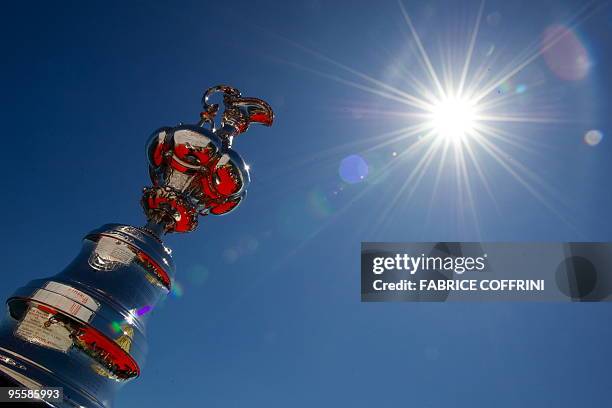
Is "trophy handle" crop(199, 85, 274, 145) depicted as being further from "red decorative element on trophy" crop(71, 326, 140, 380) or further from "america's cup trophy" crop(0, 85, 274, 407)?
"red decorative element on trophy" crop(71, 326, 140, 380)

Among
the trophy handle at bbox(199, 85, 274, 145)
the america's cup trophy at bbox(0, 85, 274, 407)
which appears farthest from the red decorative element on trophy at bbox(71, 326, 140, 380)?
the trophy handle at bbox(199, 85, 274, 145)

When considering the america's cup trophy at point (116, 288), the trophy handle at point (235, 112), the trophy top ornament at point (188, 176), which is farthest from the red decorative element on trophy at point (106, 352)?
the trophy handle at point (235, 112)

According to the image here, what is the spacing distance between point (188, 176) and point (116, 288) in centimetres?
174

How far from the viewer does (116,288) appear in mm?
4719

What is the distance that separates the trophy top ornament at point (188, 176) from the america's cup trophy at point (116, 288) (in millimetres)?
13

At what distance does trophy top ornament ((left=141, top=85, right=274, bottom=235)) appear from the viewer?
5.65 m

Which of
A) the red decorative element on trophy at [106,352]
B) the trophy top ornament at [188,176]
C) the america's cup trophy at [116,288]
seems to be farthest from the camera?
the trophy top ornament at [188,176]

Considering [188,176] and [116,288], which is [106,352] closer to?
[116,288]

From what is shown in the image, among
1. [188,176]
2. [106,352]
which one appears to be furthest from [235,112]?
[106,352]

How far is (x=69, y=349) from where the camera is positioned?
4145 millimetres

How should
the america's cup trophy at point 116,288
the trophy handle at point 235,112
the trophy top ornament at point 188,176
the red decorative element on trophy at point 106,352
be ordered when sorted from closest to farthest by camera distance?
the america's cup trophy at point 116,288
the red decorative element on trophy at point 106,352
the trophy top ornament at point 188,176
the trophy handle at point 235,112

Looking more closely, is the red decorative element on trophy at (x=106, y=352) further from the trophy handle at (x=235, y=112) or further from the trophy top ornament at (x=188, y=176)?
the trophy handle at (x=235, y=112)

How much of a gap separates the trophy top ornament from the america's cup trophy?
13 millimetres

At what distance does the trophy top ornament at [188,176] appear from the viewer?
5648 millimetres
